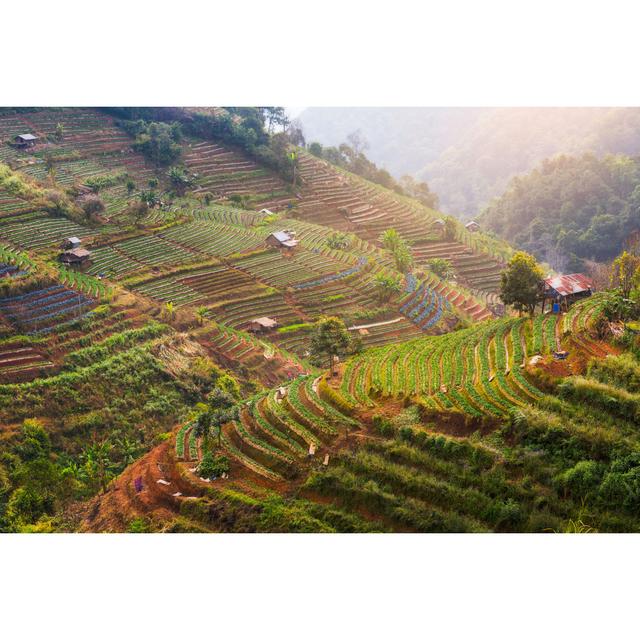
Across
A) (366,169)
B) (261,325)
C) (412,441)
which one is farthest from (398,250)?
(412,441)

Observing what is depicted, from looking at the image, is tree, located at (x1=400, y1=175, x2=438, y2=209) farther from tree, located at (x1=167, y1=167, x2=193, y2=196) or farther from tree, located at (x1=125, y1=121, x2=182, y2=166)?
tree, located at (x1=167, y1=167, x2=193, y2=196)

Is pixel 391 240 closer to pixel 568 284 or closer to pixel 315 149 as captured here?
pixel 568 284

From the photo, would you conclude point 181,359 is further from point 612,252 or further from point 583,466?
point 612,252

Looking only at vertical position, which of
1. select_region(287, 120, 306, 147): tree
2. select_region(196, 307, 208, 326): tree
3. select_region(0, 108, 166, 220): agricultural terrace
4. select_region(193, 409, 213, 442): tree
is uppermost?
select_region(287, 120, 306, 147): tree

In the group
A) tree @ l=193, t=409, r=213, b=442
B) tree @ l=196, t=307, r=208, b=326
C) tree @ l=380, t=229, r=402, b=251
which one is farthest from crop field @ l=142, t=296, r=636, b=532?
tree @ l=380, t=229, r=402, b=251

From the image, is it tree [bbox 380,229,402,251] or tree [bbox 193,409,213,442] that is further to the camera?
tree [bbox 380,229,402,251]

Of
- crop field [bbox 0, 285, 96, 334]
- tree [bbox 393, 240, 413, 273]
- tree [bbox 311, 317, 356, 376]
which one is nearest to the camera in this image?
tree [bbox 311, 317, 356, 376]

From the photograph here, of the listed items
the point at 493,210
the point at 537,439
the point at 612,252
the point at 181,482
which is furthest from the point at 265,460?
the point at 493,210
